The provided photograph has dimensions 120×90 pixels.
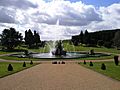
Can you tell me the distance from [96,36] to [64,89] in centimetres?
10871

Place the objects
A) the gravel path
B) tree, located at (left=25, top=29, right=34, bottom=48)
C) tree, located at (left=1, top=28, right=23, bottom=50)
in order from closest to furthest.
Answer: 1. the gravel path
2. tree, located at (left=1, top=28, right=23, bottom=50)
3. tree, located at (left=25, top=29, right=34, bottom=48)

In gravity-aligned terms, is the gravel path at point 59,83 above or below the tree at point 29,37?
below

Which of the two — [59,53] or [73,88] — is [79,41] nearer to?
[59,53]

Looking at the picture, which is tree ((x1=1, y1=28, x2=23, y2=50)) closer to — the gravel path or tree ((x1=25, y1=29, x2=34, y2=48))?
tree ((x1=25, y1=29, x2=34, y2=48))

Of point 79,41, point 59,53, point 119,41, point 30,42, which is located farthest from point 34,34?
point 59,53

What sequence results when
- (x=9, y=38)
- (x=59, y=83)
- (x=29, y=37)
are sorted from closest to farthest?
(x=59, y=83)
(x=9, y=38)
(x=29, y=37)

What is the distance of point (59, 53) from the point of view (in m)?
55.9

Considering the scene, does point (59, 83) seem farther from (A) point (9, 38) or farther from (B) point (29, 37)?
(B) point (29, 37)

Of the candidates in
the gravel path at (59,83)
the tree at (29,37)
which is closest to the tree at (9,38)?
the tree at (29,37)

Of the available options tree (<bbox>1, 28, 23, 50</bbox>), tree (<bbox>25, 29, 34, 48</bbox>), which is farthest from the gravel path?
tree (<bbox>25, 29, 34, 48</bbox>)

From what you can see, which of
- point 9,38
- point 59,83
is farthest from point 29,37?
point 59,83

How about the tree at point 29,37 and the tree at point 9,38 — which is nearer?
the tree at point 9,38

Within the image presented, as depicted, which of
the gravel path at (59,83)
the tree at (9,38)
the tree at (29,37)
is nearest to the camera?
the gravel path at (59,83)

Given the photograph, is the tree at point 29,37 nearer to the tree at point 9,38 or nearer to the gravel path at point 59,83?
the tree at point 9,38
